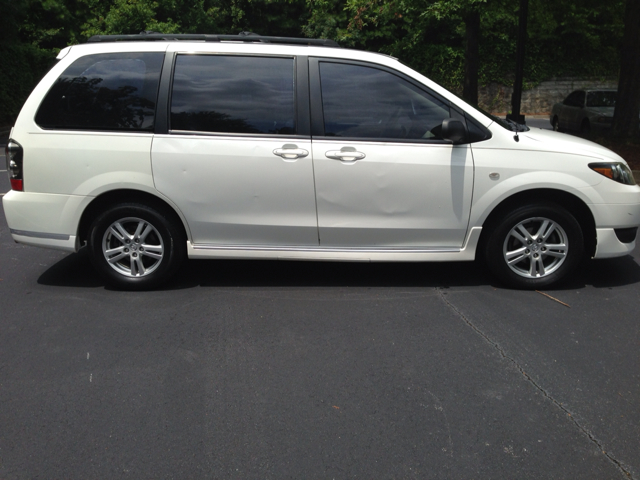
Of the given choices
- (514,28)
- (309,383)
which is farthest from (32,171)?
(514,28)

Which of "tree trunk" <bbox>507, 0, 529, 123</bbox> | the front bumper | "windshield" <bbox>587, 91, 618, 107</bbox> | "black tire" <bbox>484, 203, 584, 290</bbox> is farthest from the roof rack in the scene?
"windshield" <bbox>587, 91, 618, 107</bbox>

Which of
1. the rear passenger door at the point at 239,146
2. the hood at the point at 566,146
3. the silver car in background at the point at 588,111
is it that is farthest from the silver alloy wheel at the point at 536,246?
the silver car in background at the point at 588,111

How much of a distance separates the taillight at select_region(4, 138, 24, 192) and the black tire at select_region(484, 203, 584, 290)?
12.5ft

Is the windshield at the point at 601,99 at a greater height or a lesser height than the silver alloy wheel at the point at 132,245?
lesser

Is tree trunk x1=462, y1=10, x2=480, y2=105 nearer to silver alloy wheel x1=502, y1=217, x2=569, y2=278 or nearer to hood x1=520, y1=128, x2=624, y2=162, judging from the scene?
hood x1=520, y1=128, x2=624, y2=162

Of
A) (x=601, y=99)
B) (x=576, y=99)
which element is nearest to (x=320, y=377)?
(x=601, y=99)

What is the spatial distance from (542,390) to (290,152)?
2.59m

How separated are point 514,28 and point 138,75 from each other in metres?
30.9

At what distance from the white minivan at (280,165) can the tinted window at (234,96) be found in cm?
1

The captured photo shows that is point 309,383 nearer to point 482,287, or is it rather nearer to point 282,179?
point 282,179

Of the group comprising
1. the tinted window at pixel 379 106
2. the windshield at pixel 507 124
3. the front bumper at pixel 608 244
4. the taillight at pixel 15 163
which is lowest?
the front bumper at pixel 608 244

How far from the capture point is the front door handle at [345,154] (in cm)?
531

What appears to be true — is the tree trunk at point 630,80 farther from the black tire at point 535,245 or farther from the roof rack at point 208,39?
the roof rack at point 208,39

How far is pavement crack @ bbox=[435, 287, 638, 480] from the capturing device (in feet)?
10.3
